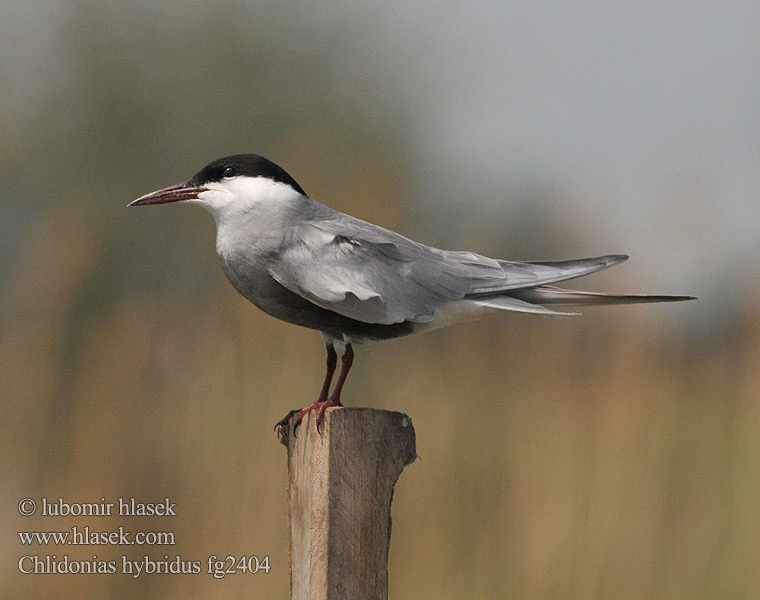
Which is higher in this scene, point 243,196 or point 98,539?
point 243,196

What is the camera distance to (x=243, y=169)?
110 inches

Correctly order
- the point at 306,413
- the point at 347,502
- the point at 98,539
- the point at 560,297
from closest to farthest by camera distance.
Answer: the point at 347,502
the point at 306,413
the point at 560,297
the point at 98,539

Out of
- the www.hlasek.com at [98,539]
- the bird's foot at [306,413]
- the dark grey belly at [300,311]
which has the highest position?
the dark grey belly at [300,311]

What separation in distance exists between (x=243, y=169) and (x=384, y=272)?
1.95 feet

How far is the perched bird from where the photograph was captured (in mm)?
2510

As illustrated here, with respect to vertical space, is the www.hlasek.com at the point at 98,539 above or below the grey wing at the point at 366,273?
below

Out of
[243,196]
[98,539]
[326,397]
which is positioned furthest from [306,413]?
[98,539]

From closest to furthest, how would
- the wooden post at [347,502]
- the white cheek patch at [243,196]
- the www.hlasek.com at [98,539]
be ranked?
the wooden post at [347,502], the white cheek patch at [243,196], the www.hlasek.com at [98,539]

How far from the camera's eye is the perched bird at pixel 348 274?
2510 millimetres

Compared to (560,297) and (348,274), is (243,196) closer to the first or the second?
(348,274)

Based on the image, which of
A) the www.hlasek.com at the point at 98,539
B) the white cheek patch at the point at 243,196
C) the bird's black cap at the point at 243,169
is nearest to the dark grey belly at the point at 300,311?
the white cheek patch at the point at 243,196

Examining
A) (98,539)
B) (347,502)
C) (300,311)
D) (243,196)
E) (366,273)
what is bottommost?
(98,539)

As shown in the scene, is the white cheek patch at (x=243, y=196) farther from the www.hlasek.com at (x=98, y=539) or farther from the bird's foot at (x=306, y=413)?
the www.hlasek.com at (x=98, y=539)

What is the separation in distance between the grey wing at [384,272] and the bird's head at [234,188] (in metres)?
0.19
